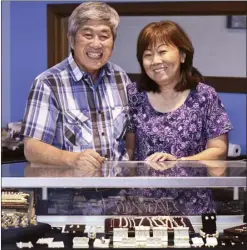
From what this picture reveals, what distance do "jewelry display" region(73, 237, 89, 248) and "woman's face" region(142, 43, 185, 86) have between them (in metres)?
0.86

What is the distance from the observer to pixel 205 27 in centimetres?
505

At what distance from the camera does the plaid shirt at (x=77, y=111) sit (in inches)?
106

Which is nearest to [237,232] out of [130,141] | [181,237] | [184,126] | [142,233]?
[181,237]

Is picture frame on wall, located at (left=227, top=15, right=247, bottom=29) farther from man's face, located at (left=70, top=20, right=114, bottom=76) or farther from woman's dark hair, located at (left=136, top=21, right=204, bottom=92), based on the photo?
man's face, located at (left=70, top=20, right=114, bottom=76)

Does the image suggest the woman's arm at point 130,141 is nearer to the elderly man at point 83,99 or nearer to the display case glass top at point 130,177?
the elderly man at point 83,99

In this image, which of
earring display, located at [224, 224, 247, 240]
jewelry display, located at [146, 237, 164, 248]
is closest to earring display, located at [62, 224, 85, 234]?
jewelry display, located at [146, 237, 164, 248]

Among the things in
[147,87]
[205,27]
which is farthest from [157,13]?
[147,87]

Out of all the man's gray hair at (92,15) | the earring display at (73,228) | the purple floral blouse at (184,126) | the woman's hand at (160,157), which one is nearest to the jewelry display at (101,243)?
the earring display at (73,228)

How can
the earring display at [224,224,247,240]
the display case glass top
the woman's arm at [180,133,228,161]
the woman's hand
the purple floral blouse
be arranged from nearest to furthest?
the display case glass top < the earring display at [224,224,247,240] < the woman's hand < the woman's arm at [180,133,228,161] < the purple floral blouse

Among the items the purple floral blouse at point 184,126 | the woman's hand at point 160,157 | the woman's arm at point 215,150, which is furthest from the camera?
the purple floral blouse at point 184,126

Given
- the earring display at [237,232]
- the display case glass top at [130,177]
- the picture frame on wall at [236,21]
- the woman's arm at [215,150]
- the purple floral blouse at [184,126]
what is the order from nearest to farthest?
the display case glass top at [130,177]
the earring display at [237,232]
the woman's arm at [215,150]
the purple floral blouse at [184,126]
the picture frame on wall at [236,21]

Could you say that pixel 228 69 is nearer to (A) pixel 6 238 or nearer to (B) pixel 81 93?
(B) pixel 81 93

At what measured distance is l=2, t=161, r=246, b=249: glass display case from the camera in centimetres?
213

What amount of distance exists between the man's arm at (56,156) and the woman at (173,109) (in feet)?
1.34
